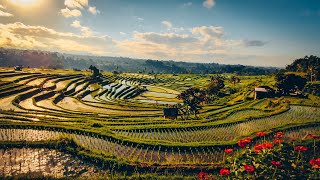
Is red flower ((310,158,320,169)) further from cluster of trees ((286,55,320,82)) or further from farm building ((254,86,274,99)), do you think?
cluster of trees ((286,55,320,82))

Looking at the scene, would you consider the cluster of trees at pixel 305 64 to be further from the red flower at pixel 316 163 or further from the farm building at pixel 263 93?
the red flower at pixel 316 163

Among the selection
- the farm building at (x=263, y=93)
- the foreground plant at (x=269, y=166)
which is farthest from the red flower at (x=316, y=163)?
the farm building at (x=263, y=93)

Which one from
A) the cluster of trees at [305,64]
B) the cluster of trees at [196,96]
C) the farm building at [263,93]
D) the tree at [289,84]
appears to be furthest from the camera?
the cluster of trees at [305,64]

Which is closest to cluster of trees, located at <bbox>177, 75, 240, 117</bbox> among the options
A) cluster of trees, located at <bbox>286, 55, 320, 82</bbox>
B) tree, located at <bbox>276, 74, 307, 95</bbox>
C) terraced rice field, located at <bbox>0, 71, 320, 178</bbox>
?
terraced rice field, located at <bbox>0, 71, 320, 178</bbox>

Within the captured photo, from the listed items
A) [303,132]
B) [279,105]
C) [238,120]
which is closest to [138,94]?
[279,105]

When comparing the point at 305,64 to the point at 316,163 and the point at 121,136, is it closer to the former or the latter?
the point at 121,136

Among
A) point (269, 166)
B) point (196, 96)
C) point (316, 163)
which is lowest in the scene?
point (196, 96)

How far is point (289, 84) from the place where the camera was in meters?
59.4

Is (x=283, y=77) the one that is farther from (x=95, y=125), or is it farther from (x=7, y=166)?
(x=7, y=166)

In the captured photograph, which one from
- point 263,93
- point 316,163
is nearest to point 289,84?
point 263,93

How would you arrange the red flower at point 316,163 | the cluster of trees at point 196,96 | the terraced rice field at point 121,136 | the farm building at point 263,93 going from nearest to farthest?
1. the red flower at point 316,163
2. the terraced rice field at point 121,136
3. the cluster of trees at point 196,96
4. the farm building at point 263,93

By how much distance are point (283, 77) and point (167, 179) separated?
2057 inches

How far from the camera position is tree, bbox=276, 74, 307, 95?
195 ft

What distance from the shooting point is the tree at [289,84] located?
59.5 metres
